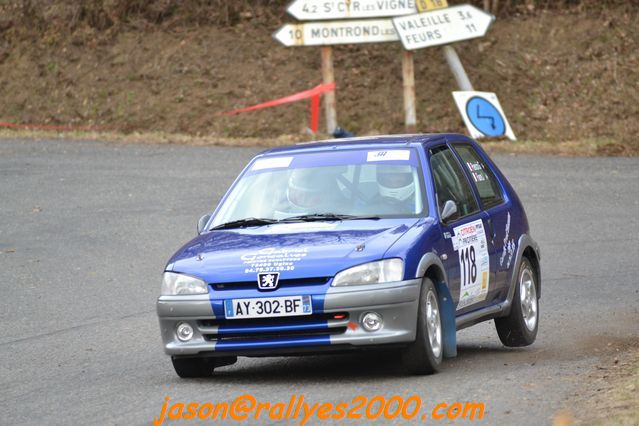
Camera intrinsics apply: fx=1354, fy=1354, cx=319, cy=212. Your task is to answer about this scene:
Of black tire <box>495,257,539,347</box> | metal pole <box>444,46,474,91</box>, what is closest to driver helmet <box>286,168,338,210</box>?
black tire <box>495,257,539,347</box>

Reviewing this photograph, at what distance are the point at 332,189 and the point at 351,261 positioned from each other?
1289 mm

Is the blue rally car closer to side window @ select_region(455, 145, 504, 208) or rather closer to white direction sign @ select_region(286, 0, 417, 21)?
side window @ select_region(455, 145, 504, 208)

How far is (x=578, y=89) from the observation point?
86.8 ft

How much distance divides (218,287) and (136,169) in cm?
1395

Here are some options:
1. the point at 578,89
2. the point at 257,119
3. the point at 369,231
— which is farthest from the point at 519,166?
the point at 369,231

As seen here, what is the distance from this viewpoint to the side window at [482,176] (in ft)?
34.4

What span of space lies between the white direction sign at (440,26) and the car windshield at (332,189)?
14989 millimetres

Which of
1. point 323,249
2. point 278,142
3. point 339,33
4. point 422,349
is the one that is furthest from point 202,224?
point 339,33

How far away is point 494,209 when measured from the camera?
10.5 meters

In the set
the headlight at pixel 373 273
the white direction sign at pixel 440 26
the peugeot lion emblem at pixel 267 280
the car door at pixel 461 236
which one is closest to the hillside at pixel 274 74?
the white direction sign at pixel 440 26

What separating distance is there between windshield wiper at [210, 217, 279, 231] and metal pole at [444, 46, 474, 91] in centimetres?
1662

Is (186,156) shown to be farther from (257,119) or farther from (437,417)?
(437,417)

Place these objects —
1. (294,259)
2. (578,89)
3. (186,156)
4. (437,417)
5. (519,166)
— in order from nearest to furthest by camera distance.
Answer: (437,417)
(294,259)
(519,166)
(186,156)
(578,89)

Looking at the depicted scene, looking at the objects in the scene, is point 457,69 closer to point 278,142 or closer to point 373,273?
point 278,142
